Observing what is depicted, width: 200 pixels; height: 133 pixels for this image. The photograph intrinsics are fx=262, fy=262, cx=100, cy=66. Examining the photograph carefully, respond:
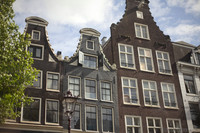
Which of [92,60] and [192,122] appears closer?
[92,60]

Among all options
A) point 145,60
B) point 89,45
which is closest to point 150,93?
point 145,60

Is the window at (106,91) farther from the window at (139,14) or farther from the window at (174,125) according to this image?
the window at (139,14)

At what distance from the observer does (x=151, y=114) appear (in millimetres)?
26688

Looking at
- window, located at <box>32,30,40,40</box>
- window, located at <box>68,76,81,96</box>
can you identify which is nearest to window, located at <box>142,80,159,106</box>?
window, located at <box>68,76,81,96</box>

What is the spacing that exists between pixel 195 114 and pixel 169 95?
386cm

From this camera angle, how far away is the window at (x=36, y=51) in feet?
77.3

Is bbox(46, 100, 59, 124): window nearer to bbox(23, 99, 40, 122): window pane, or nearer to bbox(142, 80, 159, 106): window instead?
bbox(23, 99, 40, 122): window pane

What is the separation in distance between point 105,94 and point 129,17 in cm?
1063

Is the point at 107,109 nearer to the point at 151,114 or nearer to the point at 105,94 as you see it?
the point at 105,94

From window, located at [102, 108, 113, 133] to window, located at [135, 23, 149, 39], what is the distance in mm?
10418

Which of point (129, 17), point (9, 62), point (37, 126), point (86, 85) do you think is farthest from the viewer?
point (129, 17)

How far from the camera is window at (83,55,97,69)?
25.7 metres

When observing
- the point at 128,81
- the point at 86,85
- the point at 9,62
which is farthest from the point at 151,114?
the point at 9,62

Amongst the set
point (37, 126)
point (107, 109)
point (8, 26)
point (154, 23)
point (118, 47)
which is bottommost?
point (37, 126)
